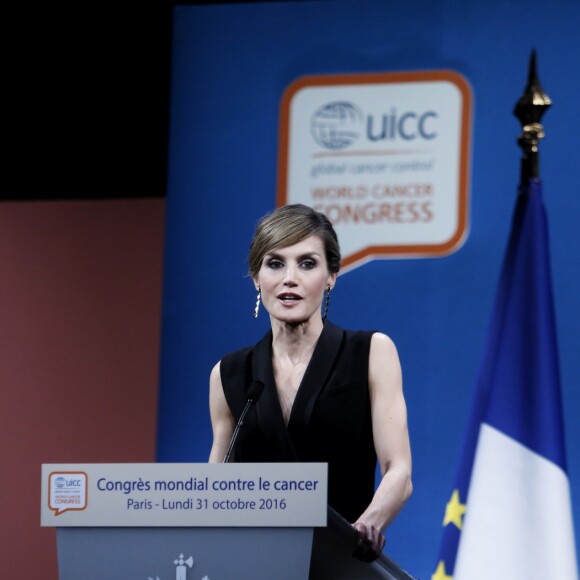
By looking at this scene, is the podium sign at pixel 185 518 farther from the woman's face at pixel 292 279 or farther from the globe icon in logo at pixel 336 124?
the globe icon in logo at pixel 336 124

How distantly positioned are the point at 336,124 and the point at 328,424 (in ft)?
8.24

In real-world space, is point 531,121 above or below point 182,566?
above

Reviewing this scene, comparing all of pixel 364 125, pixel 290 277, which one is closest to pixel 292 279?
pixel 290 277

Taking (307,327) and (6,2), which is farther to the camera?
(6,2)

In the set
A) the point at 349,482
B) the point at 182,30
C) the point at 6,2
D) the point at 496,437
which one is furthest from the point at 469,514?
the point at 6,2

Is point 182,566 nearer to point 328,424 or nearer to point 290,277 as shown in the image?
point 328,424

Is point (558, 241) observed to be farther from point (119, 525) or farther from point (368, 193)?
point (119, 525)

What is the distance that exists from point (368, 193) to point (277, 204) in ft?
1.13

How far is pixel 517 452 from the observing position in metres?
2.02

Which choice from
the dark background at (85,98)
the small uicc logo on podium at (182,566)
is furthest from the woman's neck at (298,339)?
the dark background at (85,98)

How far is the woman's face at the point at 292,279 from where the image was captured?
2.28m

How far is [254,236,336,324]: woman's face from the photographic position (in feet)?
7.47

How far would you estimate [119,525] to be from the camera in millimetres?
1839

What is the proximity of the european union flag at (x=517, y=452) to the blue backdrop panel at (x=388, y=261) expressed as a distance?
218cm
